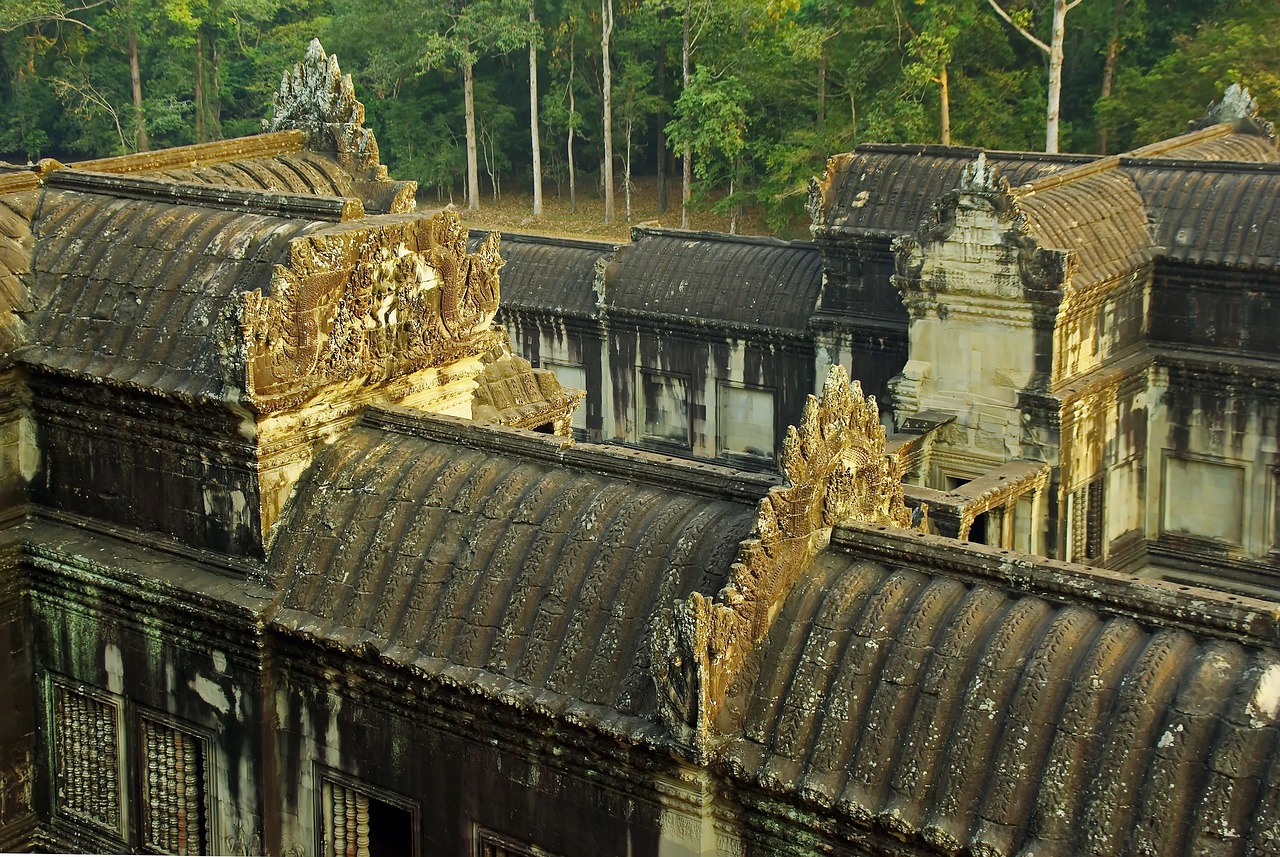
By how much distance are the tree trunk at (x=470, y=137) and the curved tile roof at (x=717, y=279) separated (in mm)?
28235

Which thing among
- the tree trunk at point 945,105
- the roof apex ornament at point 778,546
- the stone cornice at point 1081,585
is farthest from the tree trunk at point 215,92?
the stone cornice at point 1081,585

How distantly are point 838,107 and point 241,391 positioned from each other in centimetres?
3487

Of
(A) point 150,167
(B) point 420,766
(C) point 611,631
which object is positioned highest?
(A) point 150,167

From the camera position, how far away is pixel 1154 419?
25.2m

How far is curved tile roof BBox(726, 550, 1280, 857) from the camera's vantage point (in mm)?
9641

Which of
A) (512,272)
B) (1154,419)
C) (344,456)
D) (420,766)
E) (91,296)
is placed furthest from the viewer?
(512,272)

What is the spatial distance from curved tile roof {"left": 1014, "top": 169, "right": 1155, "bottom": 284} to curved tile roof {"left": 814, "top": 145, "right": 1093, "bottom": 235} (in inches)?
65.7

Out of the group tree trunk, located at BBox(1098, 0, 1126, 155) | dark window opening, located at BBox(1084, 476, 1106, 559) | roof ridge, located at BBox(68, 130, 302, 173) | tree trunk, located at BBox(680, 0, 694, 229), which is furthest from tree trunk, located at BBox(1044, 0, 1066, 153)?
roof ridge, located at BBox(68, 130, 302, 173)

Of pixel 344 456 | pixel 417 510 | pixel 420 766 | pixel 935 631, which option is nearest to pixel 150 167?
pixel 344 456

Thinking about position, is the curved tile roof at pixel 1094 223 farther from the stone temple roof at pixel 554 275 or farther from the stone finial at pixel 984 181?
the stone temple roof at pixel 554 275

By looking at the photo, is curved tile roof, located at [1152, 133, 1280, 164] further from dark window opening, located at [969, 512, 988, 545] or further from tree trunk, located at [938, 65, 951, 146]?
tree trunk, located at [938, 65, 951, 146]

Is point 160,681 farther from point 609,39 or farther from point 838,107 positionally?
point 609,39

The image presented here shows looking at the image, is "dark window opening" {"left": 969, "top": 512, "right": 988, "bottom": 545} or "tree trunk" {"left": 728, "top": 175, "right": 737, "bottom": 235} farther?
"tree trunk" {"left": 728, "top": 175, "right": 737, "bottom": 235}

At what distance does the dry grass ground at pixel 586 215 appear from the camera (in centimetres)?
5569
